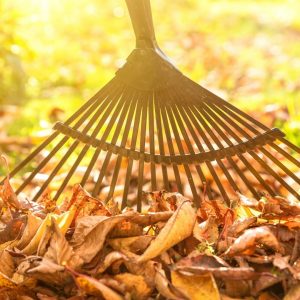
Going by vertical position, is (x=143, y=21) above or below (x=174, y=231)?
above

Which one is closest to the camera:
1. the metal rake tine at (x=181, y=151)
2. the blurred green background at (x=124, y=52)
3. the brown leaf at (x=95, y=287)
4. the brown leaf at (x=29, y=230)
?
the brown leaf at (x=95, y=287)

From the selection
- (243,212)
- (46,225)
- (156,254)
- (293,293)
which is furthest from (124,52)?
(293,293)

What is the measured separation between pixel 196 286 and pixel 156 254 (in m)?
0.13

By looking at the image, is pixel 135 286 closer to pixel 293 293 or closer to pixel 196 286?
pixel 196 286

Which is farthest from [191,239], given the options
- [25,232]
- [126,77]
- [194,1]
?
[194,1]

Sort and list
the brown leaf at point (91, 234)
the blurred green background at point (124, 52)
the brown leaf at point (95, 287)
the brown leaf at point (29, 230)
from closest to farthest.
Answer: the brown leaf at point (95, 287)
the brown leaf at point (91, 234)
the brown leaf at point (29, 230)
the blurred green background at point (124, 52)

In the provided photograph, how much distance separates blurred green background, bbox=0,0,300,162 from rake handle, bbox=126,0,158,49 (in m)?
0.34

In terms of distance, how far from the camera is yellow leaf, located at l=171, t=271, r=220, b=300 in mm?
1303

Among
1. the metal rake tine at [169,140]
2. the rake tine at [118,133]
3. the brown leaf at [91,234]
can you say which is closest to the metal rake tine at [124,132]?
the rake tine at [118,133]

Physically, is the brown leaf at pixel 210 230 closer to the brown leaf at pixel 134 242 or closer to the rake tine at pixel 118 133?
the brown leaf at pixel 134 242

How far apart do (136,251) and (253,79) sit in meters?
3.04

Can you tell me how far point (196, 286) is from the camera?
4.29 feet

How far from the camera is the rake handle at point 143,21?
73.0 inches

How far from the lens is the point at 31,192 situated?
2.32 m
